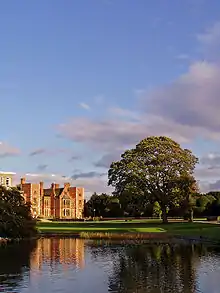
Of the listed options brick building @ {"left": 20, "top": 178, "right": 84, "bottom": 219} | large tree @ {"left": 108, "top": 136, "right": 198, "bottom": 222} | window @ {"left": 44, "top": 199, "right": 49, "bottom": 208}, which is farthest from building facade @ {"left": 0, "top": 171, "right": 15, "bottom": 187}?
large tree @ {"left": 108, "top": 136, "right": 198, "bottom": 222}

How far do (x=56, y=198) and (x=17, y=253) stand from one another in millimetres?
96413

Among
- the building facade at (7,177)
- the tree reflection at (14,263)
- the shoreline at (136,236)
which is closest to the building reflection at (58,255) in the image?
the tree reflection at (14,263)

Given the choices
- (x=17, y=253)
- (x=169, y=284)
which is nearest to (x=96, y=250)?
(x=17, y=253)

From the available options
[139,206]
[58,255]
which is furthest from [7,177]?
[58,255]

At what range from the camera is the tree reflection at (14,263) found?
920 inches

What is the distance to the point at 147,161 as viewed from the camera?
241 ft

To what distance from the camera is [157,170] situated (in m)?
72.1

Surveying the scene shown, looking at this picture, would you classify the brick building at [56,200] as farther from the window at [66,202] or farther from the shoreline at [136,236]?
the shoreline at [136,236]

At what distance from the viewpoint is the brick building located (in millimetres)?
128375

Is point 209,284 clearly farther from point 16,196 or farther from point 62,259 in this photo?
point 16,196

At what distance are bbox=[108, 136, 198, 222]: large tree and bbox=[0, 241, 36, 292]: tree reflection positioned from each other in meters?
29.2

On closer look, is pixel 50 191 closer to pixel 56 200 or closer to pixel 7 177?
pixel 56 200

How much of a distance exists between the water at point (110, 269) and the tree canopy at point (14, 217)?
6767 millimetres

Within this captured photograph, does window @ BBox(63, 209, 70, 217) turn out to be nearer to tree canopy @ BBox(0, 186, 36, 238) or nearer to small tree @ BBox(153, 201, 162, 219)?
small tree @ BBox(153, 201, 162, 219)
